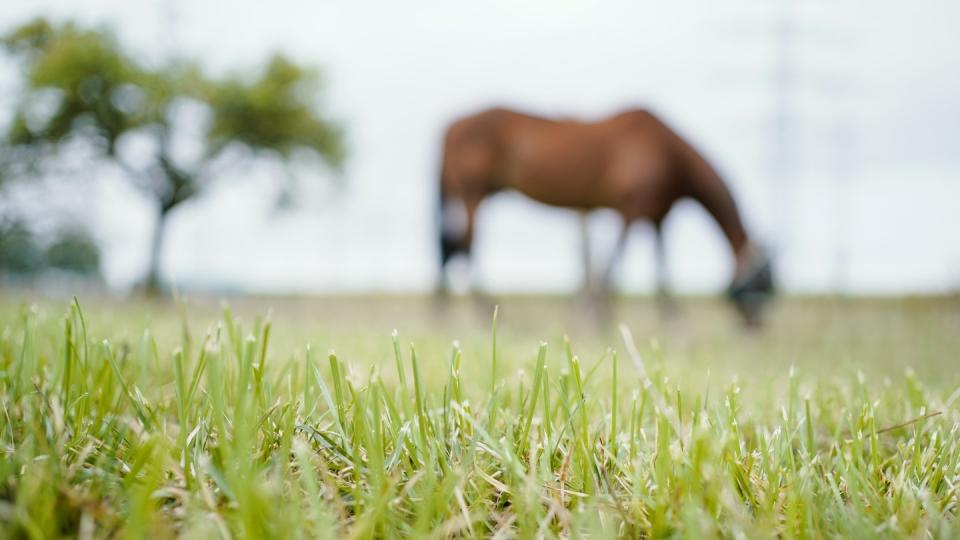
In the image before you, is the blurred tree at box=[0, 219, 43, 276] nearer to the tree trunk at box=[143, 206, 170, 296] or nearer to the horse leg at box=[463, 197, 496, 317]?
the horse leg at box=[463, 197, 496, 317]

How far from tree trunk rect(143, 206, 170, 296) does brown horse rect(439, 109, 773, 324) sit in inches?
319

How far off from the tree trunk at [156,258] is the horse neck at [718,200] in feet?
34.1

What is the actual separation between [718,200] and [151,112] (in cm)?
974

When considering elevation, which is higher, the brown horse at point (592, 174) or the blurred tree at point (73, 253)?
the brown horse at point (592, 174)

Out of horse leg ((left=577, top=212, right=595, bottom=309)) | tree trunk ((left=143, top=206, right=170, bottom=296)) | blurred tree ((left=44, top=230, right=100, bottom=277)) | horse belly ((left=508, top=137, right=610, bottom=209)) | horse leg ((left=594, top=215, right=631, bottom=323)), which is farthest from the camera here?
tree trunk ((left=143, top=206, right=170, bottom=296))

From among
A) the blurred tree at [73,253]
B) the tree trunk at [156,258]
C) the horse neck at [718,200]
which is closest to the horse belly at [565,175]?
the horse neck at [718,200]

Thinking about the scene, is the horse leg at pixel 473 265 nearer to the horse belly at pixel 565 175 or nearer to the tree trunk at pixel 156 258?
the horse belly at pixel 565 175

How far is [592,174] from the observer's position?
22.0 feet

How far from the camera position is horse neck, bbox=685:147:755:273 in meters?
6.53

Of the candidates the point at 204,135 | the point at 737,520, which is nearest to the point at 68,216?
the point at 737,520

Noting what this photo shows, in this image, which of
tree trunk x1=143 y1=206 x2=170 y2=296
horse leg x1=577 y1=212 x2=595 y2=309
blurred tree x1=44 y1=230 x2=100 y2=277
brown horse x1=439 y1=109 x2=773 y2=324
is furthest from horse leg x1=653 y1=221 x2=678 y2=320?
tree trunk x1=143 y1=206 x2=170 y2=296

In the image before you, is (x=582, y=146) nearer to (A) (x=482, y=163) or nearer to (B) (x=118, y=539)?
(A) (x=482, y=163)

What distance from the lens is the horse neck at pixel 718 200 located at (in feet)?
21.4

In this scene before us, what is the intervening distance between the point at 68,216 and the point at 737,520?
543 cm
